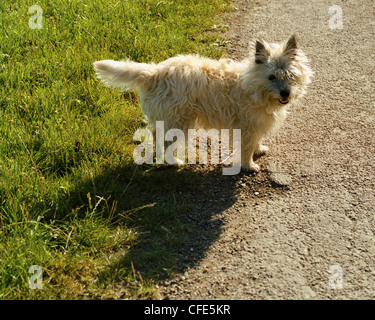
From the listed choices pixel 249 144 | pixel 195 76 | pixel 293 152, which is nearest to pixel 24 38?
pixel 195 76

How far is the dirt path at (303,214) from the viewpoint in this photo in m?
3.00

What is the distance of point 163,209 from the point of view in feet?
12.0

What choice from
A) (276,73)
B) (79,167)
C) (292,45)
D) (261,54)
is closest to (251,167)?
(276,73)

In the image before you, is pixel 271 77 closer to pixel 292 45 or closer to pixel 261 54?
pixel 261 54

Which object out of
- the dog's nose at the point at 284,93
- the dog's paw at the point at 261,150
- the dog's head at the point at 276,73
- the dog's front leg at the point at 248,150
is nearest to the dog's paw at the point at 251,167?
the dog's front leg at the point at 248,150

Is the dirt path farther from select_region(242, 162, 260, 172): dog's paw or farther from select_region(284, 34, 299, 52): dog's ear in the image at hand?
select_region(284, 34, 299, 52): dog's ear

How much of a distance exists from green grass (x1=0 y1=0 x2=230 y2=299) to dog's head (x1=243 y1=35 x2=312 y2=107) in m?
1.12

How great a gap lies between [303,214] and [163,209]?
1.27m

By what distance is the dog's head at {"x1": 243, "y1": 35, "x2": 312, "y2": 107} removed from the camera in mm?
3617

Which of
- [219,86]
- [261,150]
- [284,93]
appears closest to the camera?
[284,93]
